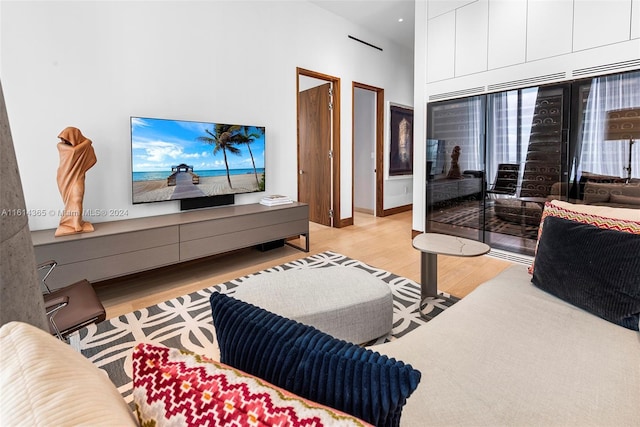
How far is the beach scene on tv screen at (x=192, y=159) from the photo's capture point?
9.77ft

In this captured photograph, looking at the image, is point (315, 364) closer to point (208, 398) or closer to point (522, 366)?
point (208, 398)

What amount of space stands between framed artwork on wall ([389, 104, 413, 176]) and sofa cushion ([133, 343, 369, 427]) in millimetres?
5628

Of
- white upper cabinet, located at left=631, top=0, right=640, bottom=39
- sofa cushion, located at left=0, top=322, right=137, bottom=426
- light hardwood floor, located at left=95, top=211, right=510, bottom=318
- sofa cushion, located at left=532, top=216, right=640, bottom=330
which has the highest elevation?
white upper cabinet, located at left=631, top=0, right=640, bottom=39

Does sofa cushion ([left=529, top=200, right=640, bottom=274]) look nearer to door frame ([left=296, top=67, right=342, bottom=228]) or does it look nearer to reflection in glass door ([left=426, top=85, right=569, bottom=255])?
reflection in glass door ([left=426, top=85, right=569, bottom=255])

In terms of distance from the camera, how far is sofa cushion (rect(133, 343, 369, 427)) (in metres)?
0.44

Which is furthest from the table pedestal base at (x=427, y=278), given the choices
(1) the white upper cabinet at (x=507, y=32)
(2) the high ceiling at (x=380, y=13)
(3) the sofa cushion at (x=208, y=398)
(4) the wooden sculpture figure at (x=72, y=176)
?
(2) the high ceiling at (x=380, y=13)

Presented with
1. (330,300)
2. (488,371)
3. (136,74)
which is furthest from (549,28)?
(136,74)

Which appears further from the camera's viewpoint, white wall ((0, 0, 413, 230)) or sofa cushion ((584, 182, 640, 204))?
sofa cushion ((584, 182, 640, 204))

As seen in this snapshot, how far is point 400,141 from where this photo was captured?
238 inches

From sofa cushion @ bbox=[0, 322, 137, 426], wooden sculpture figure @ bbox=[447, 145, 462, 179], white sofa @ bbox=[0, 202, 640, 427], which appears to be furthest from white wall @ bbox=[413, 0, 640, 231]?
sofa cushion @ bbox=[0, 322, 137, 426]

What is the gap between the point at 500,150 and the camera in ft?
11.4

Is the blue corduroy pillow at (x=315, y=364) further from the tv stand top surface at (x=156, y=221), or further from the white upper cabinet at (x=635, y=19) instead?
the white upper cabinet at (x=635, y=19)

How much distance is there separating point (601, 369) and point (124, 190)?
3385 millimetres

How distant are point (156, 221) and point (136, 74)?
1.34 meters
